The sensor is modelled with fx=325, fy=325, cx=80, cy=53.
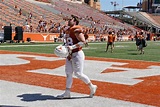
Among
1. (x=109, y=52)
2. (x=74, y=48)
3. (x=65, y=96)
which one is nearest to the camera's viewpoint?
(x=74, y=48)

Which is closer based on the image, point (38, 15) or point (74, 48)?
point (74, 48)

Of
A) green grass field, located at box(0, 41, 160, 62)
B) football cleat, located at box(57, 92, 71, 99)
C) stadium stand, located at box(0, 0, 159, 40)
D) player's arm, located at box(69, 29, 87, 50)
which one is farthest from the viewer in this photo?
stadium stand, located at box(0, 0, 159, 40)

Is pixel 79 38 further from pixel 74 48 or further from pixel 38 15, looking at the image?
pixel 38 15

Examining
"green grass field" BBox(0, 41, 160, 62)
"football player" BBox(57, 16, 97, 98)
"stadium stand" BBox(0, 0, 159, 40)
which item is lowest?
"green grass field" BBox(0, 41, 160, 62)

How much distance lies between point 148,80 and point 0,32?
22018mm

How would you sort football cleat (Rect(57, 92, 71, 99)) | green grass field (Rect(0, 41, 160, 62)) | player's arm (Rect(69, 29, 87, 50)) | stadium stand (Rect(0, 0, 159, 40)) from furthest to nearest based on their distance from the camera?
stadium stand (Rect(0, 0, 159, 40)), green grass field (Rect(0, 41, 160, 62)), football cleat (Rect(57, 92, 71, 99)), player's arm (Rect(69, 29, 87, 50))

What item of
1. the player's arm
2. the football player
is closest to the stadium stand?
the football player

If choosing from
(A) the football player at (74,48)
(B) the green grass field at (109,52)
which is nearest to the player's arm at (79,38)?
(A) the football player at (74,48)

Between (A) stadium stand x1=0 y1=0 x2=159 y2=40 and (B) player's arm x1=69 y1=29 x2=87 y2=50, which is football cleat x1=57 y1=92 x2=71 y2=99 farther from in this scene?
(A) stadium stand x1=0 y1=0 x2=159 y2=40

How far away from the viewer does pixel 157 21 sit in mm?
77312

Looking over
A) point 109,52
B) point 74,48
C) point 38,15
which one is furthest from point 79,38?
point 38,15

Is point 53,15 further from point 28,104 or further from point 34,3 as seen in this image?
point 28,104

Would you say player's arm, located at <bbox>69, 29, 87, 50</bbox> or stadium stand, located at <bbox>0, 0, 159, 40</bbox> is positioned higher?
stadium stand, located at <bbox>0, 0, 159, 40</bbox>

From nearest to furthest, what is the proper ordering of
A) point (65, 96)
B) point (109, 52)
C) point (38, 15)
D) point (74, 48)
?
point (74, 48), point (65, 96), point (109, 52), point (38, 15)
